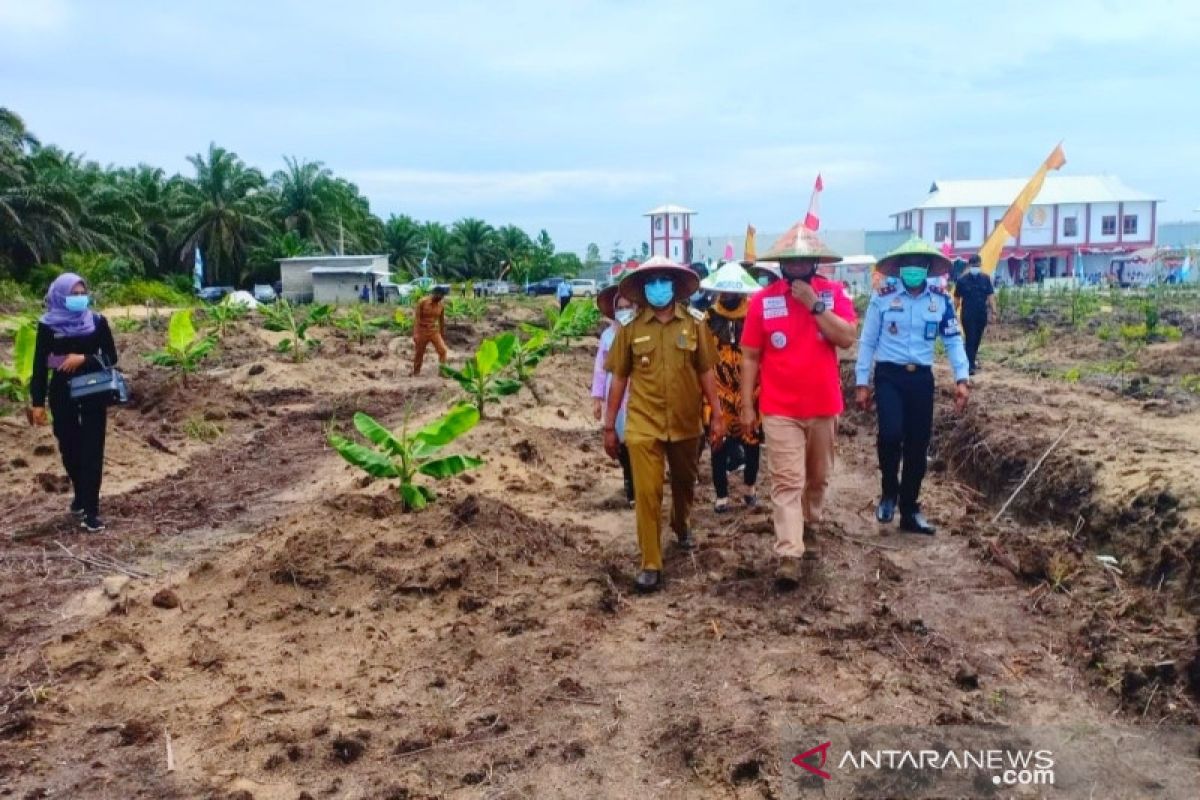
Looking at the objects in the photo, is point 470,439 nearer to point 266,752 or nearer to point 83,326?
point 83,326

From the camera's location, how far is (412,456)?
22.1 feet

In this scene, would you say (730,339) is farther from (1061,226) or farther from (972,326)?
(1061,226)

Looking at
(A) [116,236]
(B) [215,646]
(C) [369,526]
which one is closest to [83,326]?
(C) [369,526]

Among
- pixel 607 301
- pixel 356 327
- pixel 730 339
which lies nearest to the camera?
pixel 730 339

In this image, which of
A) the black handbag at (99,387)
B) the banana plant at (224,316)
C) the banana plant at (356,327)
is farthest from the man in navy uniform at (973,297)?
the banana plant at (356,327)

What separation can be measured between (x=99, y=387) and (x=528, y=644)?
3867mm

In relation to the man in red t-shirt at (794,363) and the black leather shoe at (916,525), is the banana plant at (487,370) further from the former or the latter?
the black leather shoe at (916,525)

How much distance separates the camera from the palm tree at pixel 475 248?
211 ft

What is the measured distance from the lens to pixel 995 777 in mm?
3545

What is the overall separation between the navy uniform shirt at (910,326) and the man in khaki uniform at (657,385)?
1309mm

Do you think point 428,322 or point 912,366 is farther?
point 428,322

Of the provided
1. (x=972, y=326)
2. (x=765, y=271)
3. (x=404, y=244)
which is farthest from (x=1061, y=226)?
(x=765, y=271)

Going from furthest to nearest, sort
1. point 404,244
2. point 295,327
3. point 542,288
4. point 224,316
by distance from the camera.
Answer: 1. point 404,244
2. point 542,288
3. point 224,316
4. point 295,327

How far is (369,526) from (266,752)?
2445 millimetres
